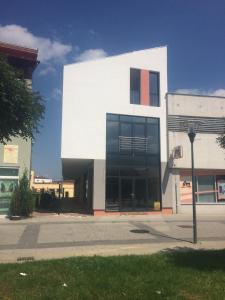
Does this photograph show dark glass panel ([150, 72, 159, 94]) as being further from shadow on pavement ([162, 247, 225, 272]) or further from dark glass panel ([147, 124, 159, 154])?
shadow on pavement ([162, 247, 225, 272])

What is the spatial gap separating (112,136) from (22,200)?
7344 millimetres

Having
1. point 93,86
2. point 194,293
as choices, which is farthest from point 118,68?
point 194,293

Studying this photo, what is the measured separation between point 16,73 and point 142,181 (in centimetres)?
1728

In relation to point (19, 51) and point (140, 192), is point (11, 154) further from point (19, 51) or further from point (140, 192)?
point (140, 192)

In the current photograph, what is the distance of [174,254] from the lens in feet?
32.9

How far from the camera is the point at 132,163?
25016mm

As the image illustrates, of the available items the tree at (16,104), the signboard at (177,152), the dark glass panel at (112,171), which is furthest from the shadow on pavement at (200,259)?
the signboard at (177,152)

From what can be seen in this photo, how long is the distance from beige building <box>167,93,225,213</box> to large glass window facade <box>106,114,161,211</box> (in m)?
1.15

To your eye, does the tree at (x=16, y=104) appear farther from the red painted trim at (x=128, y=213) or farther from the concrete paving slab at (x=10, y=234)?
the red painted trim at (x=128, y=213)

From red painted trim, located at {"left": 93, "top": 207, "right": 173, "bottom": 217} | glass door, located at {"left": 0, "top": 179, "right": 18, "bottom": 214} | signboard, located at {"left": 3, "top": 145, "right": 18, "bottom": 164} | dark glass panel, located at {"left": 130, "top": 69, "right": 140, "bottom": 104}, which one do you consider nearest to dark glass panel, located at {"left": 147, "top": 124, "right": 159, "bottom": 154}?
dark glass panel, located at {"left": 130, "top": 69, "right": 140, "bottom": 104}

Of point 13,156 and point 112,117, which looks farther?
point 112,117

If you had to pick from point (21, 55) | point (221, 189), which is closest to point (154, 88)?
point (221, 189)

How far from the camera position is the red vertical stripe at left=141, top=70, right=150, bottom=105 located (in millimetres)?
25859

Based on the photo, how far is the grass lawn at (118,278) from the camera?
6.26 metres
